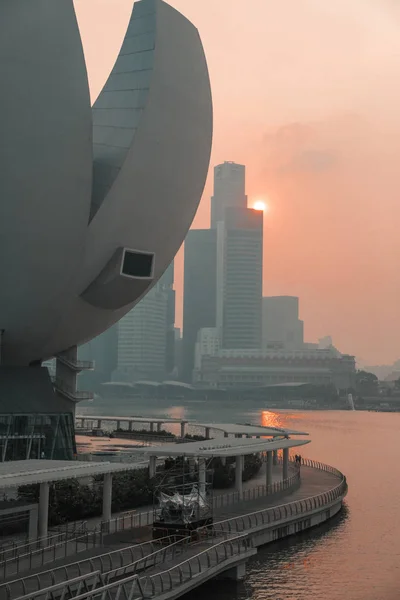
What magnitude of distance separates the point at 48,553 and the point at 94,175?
1973cm

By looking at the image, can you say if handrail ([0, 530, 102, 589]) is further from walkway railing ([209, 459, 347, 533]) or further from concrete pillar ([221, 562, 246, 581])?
walkway railing ([209, 459, 347, 533])

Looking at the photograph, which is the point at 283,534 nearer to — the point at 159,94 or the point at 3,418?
the point at 3,418

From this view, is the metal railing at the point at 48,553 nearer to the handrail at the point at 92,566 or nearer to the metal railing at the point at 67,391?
the handrail at the point at 92,566

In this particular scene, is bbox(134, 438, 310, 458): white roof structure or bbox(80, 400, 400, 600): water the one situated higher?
bbox(134, 438, 310, 458): white roof structure

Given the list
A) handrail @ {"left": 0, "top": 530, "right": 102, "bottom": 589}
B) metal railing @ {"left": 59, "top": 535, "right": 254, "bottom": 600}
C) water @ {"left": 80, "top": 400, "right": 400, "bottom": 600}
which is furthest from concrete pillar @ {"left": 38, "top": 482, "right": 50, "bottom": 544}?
water @ {"left": 80, "top": 400, "right": 400, "bottom": 600}

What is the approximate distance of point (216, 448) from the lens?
36.3 meters

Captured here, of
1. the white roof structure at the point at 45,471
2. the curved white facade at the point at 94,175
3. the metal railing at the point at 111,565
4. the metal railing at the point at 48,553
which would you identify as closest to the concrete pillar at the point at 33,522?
the metal railing at the point at 48,553

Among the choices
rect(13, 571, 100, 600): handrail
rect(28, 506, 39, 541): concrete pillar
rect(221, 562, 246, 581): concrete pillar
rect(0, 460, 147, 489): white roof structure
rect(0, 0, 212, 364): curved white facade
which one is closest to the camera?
rect(13, 571, 100, 600): handrail

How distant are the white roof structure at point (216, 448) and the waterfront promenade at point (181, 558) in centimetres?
222

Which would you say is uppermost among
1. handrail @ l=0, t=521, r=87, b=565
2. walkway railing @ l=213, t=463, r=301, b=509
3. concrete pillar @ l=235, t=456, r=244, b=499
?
concrete pillar @ l=235, t=456, r=244, b=499

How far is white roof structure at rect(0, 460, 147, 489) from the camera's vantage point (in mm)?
24781

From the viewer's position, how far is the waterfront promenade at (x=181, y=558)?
22344 mm

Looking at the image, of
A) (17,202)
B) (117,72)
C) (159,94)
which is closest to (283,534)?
(17,202)

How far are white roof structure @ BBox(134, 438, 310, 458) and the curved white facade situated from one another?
27.4 ft
